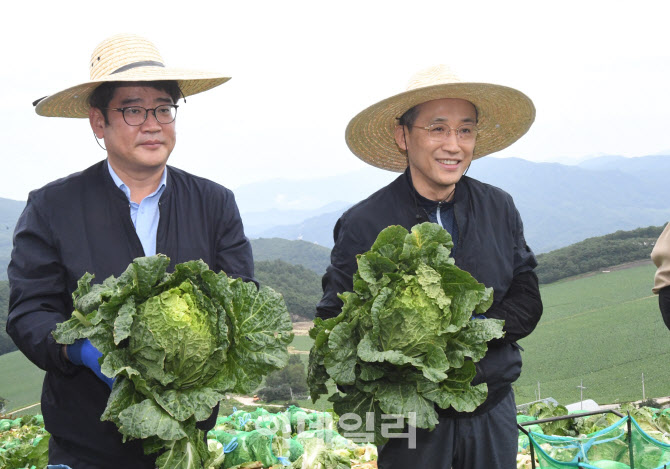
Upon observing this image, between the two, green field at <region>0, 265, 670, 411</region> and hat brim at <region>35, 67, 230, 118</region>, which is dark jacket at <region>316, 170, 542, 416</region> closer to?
hat brim at <region>35, 67, 230, 118</region>

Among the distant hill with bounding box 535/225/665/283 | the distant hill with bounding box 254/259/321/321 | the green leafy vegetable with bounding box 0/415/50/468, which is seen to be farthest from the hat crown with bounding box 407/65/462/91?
the distant hill with bounding box 535/225/665/283

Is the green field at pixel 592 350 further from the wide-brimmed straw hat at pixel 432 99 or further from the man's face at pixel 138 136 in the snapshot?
the man's face at pixel 138 136

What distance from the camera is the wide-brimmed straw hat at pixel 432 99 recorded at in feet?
10.1

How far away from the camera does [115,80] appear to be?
283 cm

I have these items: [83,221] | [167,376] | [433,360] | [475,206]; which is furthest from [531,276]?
[83,221]

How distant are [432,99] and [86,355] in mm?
2165

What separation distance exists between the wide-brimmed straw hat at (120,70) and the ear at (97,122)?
0.13 metres

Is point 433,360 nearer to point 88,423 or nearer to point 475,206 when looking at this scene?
point 475,206

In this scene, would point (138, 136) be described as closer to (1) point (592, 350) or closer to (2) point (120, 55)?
(2) point (120, 55)

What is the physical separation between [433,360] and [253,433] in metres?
2.89

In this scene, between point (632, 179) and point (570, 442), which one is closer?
point (570, 442)

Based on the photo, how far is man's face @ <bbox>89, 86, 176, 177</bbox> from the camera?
2889mm

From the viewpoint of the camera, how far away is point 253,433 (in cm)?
492

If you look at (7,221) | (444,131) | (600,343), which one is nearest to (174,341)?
(444,131)
